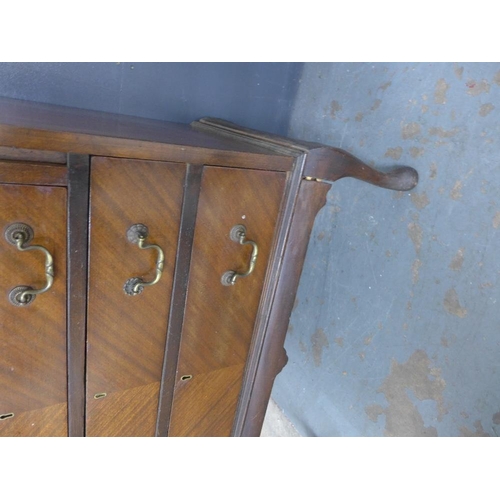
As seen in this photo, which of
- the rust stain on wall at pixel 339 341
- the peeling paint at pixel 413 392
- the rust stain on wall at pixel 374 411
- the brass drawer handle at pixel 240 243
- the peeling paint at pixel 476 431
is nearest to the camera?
the brass drawer handle at pixel 240 243

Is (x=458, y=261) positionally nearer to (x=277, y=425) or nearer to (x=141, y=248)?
(x=141, y=248)

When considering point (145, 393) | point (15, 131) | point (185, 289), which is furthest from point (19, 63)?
point (145, 393)

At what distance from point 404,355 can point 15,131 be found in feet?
3.24

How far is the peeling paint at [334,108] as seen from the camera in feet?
4.00

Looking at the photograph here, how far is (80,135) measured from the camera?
594 millimetres

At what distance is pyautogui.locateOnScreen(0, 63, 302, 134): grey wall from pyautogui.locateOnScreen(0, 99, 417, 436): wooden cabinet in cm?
33

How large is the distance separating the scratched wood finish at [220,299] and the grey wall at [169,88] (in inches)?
22.6

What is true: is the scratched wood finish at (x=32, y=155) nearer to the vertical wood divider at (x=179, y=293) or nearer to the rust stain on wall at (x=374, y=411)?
the vertical wood divider at (x=179, y=293)

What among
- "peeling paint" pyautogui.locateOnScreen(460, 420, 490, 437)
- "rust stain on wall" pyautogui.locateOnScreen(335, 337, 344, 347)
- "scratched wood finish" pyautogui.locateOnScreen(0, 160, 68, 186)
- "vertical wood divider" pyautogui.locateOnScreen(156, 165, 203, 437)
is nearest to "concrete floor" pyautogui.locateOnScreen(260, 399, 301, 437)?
"rust stain on wall" pyautogui.locateOnScreen(335, 337, 344, 347)

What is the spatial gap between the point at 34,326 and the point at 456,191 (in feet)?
2.86

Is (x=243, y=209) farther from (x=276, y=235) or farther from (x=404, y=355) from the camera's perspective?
(x=404, y=355)

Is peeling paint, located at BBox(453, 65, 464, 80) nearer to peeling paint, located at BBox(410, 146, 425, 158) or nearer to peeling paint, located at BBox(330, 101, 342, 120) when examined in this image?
peeling paint, located at BBox(410, 146, 425, 158)

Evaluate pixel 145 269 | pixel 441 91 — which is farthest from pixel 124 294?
pixel 441 91

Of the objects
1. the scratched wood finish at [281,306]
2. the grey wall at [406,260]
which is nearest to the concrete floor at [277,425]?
the grey wall at [406,260]
